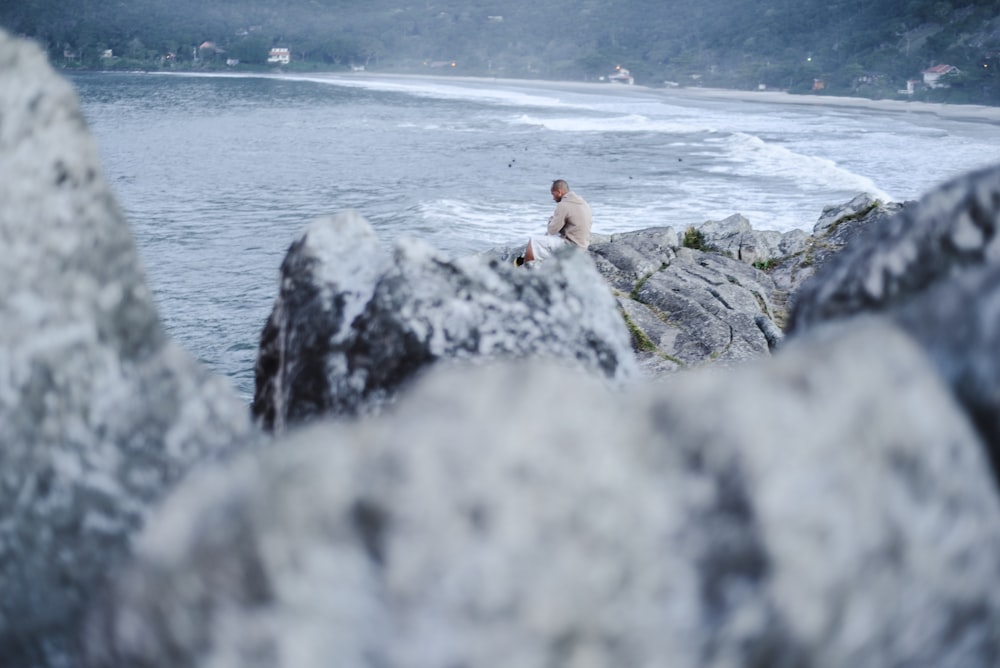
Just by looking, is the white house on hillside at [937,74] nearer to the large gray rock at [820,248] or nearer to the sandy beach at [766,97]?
the sandy beach at [766,97]

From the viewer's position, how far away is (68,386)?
2.13 m

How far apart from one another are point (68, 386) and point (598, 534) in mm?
1412

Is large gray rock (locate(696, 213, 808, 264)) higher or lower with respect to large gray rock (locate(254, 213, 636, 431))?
lower

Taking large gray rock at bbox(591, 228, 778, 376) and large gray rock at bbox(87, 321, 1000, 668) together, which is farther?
large gray rock at bbox(591, 228, 778, 376)

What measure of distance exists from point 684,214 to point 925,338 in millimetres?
33393

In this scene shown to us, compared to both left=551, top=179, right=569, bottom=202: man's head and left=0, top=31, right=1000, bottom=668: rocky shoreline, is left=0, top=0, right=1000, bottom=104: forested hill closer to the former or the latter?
left=551, top=179, right=569, bottom=202: man's head

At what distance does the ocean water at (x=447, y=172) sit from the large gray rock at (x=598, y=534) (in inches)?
629

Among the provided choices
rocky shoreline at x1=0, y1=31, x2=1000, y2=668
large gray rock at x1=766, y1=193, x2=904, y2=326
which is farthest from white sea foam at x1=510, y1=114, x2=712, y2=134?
rocky shoreline at x1=0, y1=31, x2=1000, y2=668

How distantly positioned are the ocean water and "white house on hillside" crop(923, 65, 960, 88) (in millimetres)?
14723

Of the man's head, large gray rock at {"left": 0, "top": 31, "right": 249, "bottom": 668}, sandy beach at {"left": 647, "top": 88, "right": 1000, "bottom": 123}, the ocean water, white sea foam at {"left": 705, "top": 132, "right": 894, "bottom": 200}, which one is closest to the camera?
large gray rock at {"left": 0, "top": 31, "right": 249, "bottom": 668}

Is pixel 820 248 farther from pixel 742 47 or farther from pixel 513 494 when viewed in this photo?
pixel 742 47

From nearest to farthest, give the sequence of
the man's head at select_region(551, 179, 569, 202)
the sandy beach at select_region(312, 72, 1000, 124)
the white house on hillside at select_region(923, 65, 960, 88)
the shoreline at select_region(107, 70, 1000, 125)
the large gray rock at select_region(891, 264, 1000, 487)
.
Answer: the large gray rock at select_region(891, 264, 1000, 487)
the man's head at select_region(551, 179, 569, 202)
the sandy beach at select_region(312, 72, 1000, 124)
the shoreline at select_region(107, 70, 1000, 125)
the white house on hillside at select_region(923, 65, 960, 88)

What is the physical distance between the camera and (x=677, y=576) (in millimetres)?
1492

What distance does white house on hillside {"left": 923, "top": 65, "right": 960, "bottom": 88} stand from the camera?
96812 mm
